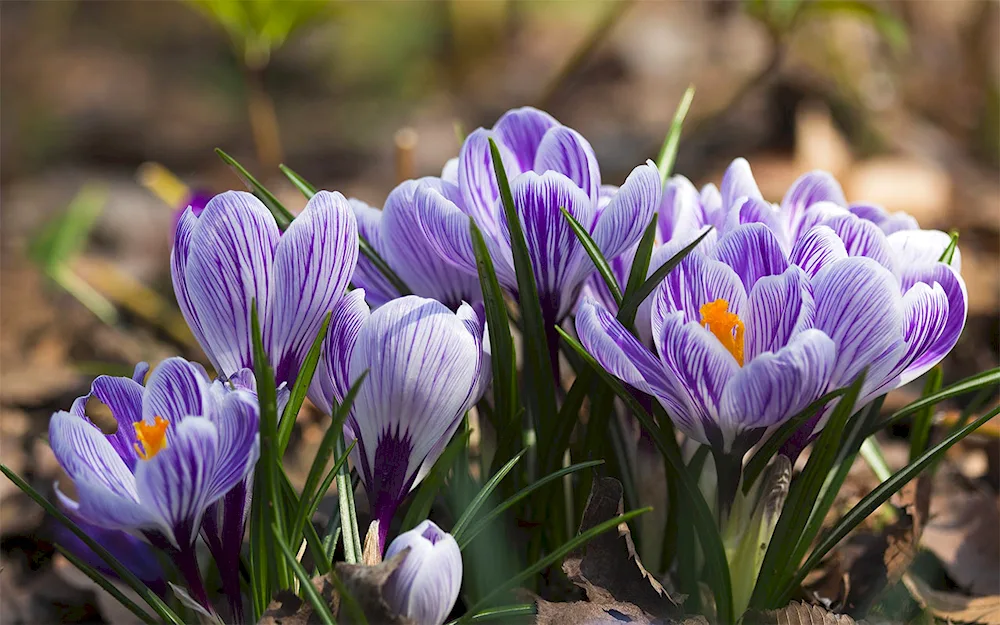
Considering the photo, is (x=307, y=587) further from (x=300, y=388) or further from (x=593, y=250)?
(x=593, y=250)

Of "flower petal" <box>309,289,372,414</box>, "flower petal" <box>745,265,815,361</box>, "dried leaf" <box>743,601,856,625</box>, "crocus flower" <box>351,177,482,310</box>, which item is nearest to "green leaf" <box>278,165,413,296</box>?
"crocus flower" <box>351,177,482,310</box>

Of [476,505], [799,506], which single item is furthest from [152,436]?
[799,506]

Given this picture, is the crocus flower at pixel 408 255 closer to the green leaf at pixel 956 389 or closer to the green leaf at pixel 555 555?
the green leaf at pixel 555 555

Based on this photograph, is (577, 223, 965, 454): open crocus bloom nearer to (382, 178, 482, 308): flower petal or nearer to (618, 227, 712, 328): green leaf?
(618, 227, 712, 328): green leaf

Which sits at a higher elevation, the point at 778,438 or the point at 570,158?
the point at 570,158

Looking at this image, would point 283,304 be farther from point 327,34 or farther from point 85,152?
point 327,34

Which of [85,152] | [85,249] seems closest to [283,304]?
[85,249]
